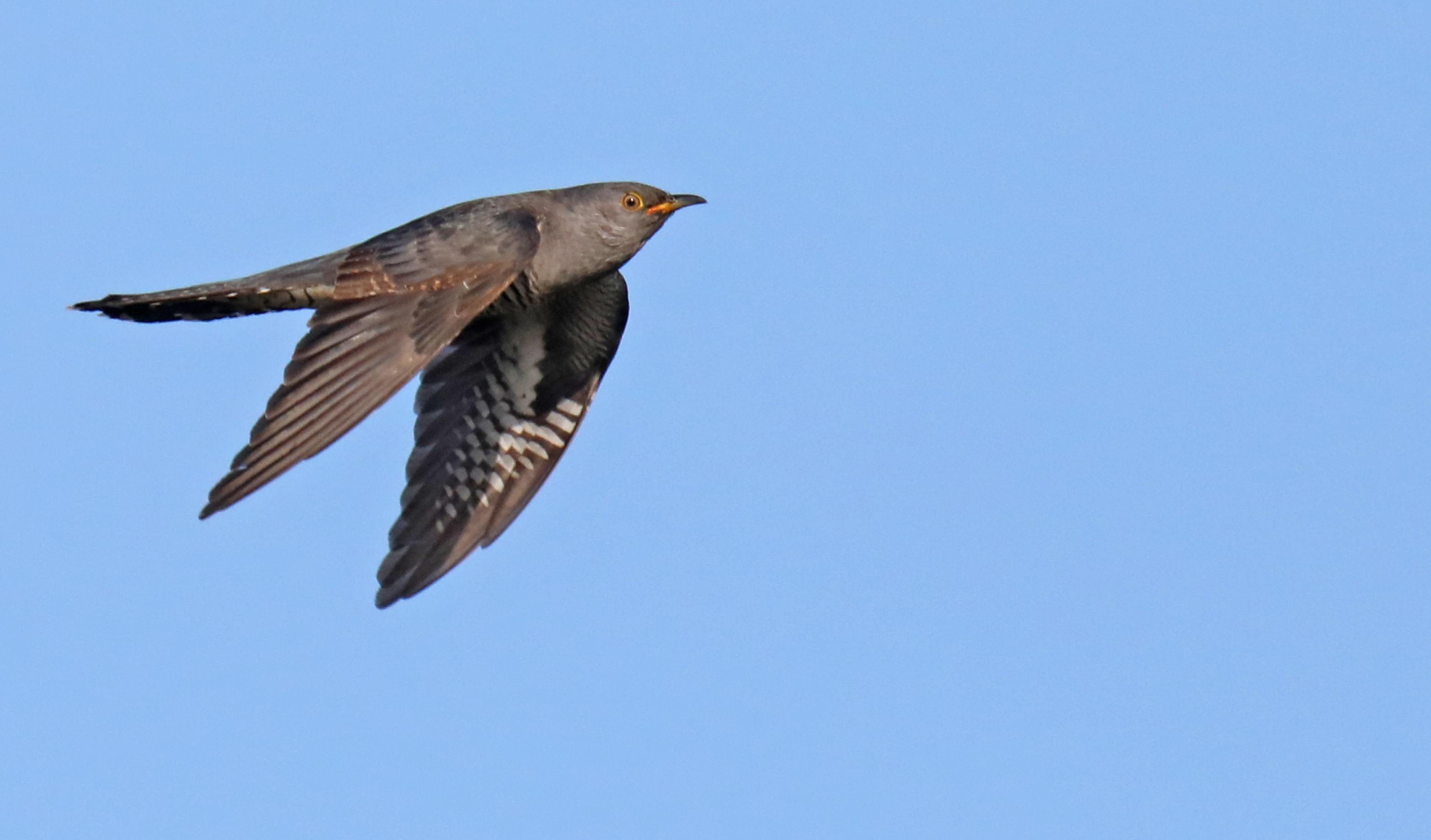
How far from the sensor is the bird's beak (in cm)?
916

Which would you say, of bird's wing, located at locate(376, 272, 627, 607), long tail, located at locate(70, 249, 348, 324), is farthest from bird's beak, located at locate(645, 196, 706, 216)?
long tail, located at locate(70, 249, 348, 324)

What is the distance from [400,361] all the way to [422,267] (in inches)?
24.6

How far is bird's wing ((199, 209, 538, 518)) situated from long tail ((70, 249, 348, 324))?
0.12 m

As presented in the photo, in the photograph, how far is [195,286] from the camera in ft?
28.1

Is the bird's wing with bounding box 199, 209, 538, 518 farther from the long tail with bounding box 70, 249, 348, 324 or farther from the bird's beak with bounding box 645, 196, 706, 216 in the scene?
the bird's beak with bounding box 645, 196, 706, 216

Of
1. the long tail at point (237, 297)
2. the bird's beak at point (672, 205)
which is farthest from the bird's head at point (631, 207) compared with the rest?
the long tail at point (237, 297)

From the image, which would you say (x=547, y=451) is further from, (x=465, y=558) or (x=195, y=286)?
(x=195, y=286)

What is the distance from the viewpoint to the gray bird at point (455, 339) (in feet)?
25.0

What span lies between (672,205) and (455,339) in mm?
1331

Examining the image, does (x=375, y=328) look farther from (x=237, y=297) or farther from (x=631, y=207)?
(x=631, y=207)

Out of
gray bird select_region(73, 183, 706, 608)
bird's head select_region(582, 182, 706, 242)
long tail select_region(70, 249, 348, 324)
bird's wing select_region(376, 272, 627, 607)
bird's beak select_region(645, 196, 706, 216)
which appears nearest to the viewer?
gray bird select_region(73, 183, 706, 608)

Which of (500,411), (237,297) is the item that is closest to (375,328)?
(237,297)

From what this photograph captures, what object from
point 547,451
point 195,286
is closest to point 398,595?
point 547,451

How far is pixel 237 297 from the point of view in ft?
28.0
